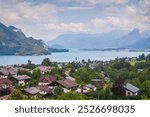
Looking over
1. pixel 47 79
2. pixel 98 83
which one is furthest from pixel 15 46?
pixel 98 83

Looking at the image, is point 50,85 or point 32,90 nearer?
point 32,90

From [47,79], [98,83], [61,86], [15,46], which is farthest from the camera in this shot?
[15,46]

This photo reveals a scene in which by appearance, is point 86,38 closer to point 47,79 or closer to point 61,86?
point 61,86

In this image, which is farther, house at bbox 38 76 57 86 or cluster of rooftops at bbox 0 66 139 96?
house at bbox 38 76 57 86

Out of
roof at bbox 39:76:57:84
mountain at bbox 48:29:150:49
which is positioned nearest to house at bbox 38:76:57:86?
roof at bbox 39:76:57:84

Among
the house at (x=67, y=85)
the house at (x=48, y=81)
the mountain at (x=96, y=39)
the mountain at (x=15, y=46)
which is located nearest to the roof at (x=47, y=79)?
the house at (x=48, y=81)

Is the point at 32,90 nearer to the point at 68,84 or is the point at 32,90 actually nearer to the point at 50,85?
the point at 68,84

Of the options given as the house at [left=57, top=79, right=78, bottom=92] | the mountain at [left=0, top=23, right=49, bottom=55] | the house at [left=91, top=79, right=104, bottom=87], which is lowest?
the house at [left=91, top=79, right=104, bottom=87]

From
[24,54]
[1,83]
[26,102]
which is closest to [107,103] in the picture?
[26,102]

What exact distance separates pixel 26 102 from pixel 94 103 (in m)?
0.22

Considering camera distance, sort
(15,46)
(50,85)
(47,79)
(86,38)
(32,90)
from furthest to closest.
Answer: (15,46), (47,79), (50,85), (32,90), (86,38)

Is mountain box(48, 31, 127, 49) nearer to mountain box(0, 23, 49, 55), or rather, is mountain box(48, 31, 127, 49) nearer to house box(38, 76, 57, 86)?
house box(38, 76, 57, 86)

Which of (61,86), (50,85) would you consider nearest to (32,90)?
(61,86)

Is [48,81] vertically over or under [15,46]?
under
